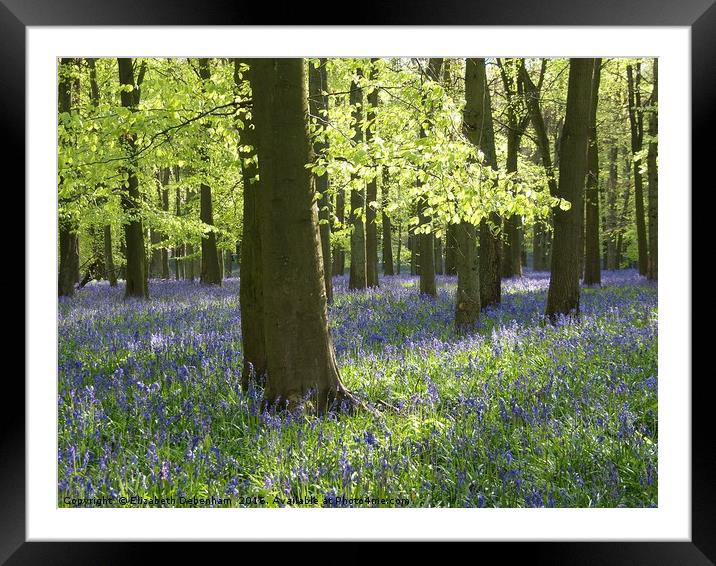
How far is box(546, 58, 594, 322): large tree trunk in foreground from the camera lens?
30.8ft

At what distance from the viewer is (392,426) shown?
4617mm

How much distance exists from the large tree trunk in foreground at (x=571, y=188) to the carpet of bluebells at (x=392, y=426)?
1608 millimetres

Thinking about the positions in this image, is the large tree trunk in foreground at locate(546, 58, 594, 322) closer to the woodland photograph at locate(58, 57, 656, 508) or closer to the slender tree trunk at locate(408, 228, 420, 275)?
the woodland photograph at locate(58, 57, 656, 508)

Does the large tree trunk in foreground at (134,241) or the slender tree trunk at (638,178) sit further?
the slender tree trunk at (638,178)

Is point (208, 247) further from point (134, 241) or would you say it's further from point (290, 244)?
point (290, 244)

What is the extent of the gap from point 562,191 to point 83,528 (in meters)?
8.69

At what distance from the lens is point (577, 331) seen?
7898 mm

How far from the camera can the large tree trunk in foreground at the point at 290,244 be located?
14.8 feet

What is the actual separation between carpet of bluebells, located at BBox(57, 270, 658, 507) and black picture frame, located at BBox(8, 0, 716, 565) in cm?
37

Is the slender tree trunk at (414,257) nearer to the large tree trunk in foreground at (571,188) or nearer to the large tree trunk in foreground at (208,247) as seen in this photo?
the large tree trunk in foreground at (208,247)

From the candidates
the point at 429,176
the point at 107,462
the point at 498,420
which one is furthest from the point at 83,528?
the point at 429,176
